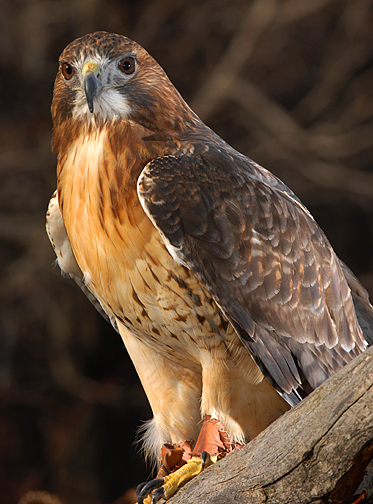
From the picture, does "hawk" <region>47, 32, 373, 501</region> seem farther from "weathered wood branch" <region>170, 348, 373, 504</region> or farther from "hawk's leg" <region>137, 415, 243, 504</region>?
"weathered wood branch" <region>170, 348, 373, 504</region>

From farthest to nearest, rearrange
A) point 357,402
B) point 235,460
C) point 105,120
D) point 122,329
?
point 122,329, point 105,120, point 235,460, point 357,402

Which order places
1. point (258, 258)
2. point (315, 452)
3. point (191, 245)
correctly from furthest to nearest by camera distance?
point (258, 258) < point (191, 245) < point (315, 452)

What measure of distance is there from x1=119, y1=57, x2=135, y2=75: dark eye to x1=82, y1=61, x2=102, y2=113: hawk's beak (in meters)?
0.10

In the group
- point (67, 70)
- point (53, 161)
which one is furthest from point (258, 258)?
point (53, 161)

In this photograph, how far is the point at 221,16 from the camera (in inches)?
152

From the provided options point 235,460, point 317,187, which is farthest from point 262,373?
point 317,187

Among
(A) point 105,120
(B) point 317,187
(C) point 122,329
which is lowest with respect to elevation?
(C) point 122,329

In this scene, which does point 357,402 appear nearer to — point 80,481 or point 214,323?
point 214,323

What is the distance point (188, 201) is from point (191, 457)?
0.78 m

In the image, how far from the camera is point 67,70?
1694 mm

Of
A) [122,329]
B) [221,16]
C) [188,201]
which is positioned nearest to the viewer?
[188,201]

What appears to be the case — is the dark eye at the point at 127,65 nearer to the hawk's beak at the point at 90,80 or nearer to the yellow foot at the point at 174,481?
the hawk's beak at the point at 90,80

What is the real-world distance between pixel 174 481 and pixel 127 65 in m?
1.25

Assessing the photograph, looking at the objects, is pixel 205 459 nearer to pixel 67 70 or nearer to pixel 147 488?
pixel 147 488
